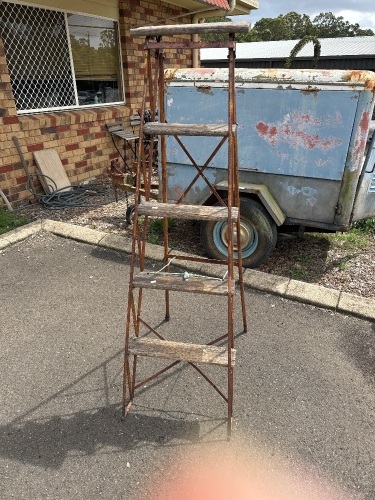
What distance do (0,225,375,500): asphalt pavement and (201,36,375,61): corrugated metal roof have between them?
57.7ft

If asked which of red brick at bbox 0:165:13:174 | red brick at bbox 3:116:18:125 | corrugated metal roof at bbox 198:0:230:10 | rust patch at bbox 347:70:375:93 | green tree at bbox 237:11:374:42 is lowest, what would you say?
red brick at bbox 0:165:13:174

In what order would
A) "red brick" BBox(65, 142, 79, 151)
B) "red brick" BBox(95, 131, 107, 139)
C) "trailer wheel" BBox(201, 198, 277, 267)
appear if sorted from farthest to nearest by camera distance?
"red brick" BBox(95, 131, 107, 139), "red brick" BBox(65, 142, 79, 151), "trailer wheel" BBox(201, 198, 277, 267)

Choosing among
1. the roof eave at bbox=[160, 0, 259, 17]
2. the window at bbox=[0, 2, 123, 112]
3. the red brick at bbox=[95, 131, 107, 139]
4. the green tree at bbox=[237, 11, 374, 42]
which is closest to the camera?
the window at bbox=[0, 2, 123, 112]

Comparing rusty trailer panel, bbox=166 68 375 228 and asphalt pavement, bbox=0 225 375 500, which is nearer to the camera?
asphalt pavement, bbox=0 225 375 500

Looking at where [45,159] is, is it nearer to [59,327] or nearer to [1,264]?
[1,264]

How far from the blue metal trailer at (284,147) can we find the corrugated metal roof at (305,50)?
1627cm

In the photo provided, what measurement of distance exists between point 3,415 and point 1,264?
2198 mm

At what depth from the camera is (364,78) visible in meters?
3.24

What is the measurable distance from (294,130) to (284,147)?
0.58 ft

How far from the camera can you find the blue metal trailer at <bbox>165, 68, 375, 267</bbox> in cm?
344

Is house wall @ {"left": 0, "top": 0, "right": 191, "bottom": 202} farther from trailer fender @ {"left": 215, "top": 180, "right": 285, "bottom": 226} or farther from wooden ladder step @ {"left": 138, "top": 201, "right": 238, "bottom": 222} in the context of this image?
wooden ladder step @ {"left": 138, "top": 201, "right": 238, "bottom": 222}

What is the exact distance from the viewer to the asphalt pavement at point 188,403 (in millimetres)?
2094

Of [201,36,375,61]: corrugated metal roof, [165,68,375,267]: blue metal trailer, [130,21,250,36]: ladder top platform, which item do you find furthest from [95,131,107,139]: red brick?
[201,36,375,61]: corrugated metal roof

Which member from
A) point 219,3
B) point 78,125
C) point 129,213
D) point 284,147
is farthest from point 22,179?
point 219,3
